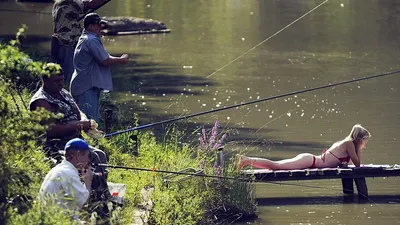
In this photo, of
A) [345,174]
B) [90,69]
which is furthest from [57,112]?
[345,174]

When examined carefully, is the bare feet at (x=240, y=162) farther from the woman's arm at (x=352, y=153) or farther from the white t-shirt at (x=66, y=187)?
the white t-shirt at (x=66, y=187)

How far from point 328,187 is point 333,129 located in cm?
341

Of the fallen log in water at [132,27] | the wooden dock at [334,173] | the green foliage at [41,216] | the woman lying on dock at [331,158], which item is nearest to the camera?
the green foliage at [41,216]

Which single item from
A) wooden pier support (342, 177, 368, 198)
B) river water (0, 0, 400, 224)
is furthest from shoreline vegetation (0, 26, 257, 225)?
Result: wooden pier support (342, 177, 368, 198)

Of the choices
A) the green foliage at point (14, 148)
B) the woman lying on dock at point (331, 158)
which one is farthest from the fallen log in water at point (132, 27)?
the green foliage at point (14, 148)

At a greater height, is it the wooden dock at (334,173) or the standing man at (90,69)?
the standing man at (90,69)

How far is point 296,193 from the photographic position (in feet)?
37.5

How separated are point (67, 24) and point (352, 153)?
358cm

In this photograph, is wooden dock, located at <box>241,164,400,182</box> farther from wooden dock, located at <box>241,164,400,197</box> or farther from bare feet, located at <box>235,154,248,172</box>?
bare feet, located at <box>235,154,248,172</box>

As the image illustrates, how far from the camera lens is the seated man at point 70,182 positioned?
680 cm

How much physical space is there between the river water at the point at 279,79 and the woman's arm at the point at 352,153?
0.37 meters

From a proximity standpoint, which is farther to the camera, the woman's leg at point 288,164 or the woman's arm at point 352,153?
the woman's arm at point 352,153

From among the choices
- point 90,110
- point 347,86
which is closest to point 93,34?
point 90,110

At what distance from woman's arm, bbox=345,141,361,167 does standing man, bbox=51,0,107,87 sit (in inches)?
128
